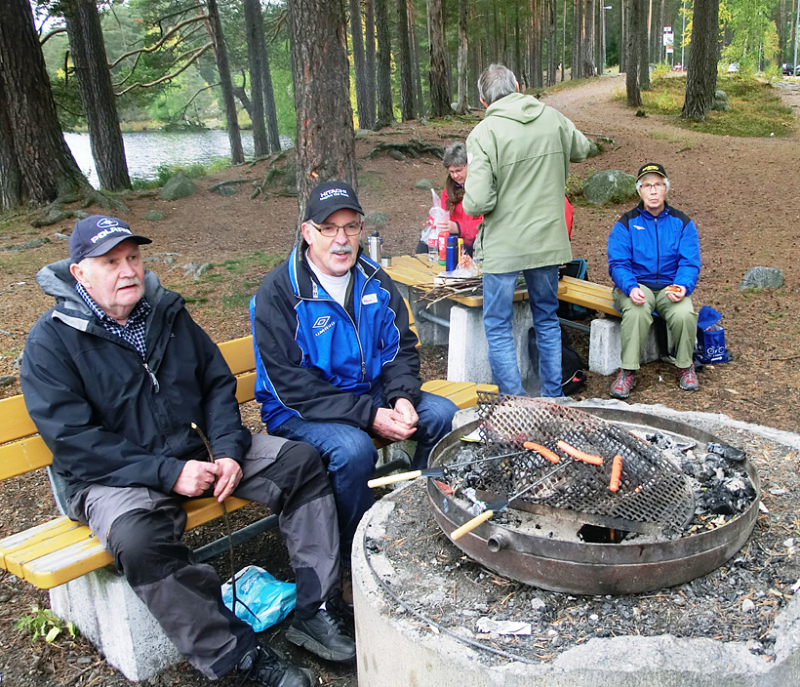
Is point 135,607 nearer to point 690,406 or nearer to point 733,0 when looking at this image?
point 690,406

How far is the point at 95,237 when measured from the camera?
2.73m

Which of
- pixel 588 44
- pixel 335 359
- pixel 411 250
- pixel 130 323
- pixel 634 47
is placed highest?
pixel 588 44

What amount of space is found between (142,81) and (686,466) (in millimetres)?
23710

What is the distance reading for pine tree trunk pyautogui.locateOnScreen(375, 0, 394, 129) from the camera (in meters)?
18.1

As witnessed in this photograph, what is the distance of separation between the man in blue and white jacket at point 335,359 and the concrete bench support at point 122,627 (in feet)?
2.80

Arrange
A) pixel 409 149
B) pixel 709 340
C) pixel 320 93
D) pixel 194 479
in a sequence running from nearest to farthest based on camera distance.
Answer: pixel 194 479, pixel 709 340, pixel 320 93, pixel 409 149

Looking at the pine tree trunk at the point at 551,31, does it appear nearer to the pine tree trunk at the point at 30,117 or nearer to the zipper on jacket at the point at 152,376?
the pine tree trunk at the point at 30,117

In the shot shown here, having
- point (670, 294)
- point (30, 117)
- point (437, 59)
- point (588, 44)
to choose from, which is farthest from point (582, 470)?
point (588, 44)

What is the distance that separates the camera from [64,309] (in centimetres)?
270

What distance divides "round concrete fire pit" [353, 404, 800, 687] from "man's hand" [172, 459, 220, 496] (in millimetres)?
680

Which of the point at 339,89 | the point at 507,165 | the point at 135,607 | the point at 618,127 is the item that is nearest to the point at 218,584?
the point at 135,607

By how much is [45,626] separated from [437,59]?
19093 millimetres

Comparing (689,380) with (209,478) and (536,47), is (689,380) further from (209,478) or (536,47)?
(536,47)

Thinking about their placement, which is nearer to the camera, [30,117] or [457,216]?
[457,216]
